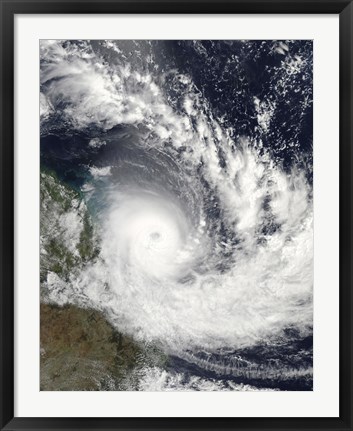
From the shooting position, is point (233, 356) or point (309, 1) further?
point (233, 356)

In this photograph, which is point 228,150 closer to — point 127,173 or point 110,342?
point 127,173

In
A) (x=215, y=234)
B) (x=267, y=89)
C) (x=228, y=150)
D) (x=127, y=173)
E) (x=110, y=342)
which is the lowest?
(x=110, y=342)

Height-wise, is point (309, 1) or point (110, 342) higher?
point (309, 1)

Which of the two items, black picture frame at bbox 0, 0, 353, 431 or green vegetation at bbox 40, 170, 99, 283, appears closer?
black picture frame at bbox 0, 0, 353, 431

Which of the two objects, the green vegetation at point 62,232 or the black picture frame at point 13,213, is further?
the green vegetation at point 62,232

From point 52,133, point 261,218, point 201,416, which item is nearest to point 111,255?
point 52,133

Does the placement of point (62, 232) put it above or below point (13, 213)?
below

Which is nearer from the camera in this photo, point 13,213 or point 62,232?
point 13,213
